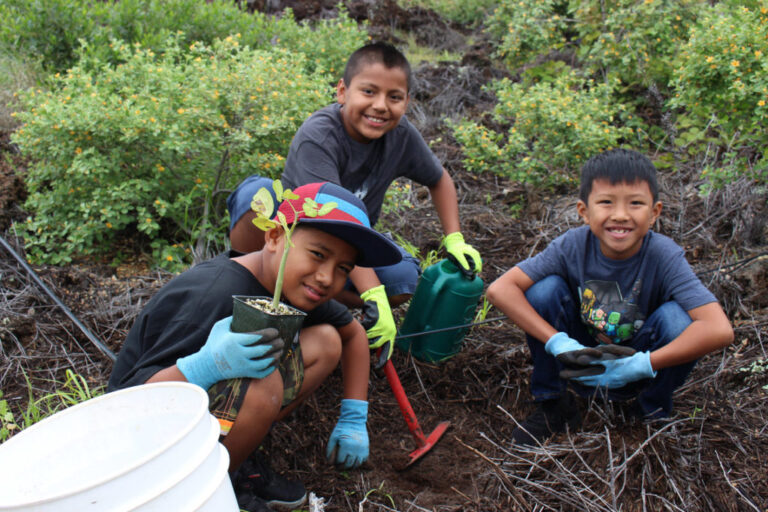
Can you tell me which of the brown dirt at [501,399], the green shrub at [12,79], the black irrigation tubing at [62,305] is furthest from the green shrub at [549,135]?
the green shrub at [12,79]

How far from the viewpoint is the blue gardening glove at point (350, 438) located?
210 cm

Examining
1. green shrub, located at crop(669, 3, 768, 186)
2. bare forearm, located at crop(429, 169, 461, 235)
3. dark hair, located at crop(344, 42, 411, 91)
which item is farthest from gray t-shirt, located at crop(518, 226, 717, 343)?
green shrub, located at crop(669, 3, 768, 186)

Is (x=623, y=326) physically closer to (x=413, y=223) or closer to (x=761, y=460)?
(x=761, y=460)

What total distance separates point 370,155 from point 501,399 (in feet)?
3.94

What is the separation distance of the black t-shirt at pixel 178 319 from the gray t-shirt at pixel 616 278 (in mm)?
1108

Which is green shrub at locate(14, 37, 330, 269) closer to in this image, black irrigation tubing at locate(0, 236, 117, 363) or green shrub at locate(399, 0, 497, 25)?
black irrigation tubing at locate(0, 236, 117, 363)

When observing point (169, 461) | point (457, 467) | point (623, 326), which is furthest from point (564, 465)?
point (169, 461)

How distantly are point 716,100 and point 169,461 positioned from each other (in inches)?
132

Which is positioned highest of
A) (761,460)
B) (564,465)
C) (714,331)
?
(714,331)

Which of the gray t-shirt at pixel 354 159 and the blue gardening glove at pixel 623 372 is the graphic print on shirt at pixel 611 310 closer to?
the blue gardening glove at pixel 623 372

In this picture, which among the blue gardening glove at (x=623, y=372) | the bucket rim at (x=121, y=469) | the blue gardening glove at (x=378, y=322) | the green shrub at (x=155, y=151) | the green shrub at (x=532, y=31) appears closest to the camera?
the bucket rim at (x=121, y=469)

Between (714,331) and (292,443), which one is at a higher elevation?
(714,331)

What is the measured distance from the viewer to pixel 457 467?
2.20 meters

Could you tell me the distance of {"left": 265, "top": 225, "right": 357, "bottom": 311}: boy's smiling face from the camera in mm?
1737
